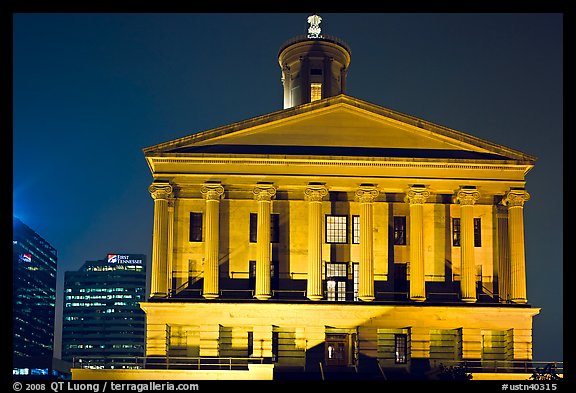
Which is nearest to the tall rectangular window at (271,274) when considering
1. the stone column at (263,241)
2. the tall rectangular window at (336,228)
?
the stone column at (263,241)

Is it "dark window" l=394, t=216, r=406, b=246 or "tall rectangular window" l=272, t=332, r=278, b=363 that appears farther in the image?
"dark window" l=394, t=216, r=406, b=246

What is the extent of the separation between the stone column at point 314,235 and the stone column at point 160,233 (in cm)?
955

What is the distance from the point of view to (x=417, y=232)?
62000mm

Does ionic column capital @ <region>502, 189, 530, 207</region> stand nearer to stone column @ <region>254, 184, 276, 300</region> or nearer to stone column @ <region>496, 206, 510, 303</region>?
stone column @ <region>496, 206, 510, 303</region>

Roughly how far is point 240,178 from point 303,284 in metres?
8.54

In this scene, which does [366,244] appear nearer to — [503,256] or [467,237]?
[467,237]

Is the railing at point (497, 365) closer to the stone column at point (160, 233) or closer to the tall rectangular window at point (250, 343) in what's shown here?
the tall rectangular window at point (250, 343)

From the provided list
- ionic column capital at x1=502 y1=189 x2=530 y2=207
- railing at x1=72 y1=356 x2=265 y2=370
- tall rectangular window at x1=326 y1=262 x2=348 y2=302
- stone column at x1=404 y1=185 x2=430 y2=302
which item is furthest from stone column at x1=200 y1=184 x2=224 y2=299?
ionic column capital at x1=502 y1=189 x2=530 y2=207

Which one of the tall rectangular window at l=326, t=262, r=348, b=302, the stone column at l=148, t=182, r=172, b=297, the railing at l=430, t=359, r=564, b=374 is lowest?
the railing at l=430, t=359, r=564, b=374

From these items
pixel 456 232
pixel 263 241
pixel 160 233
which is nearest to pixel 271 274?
pixel 263 241

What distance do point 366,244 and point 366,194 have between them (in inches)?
134

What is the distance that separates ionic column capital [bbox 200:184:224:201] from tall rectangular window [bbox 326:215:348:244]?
26.7 feet

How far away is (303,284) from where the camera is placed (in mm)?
62875

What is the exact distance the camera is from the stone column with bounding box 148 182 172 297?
60.8 meters
